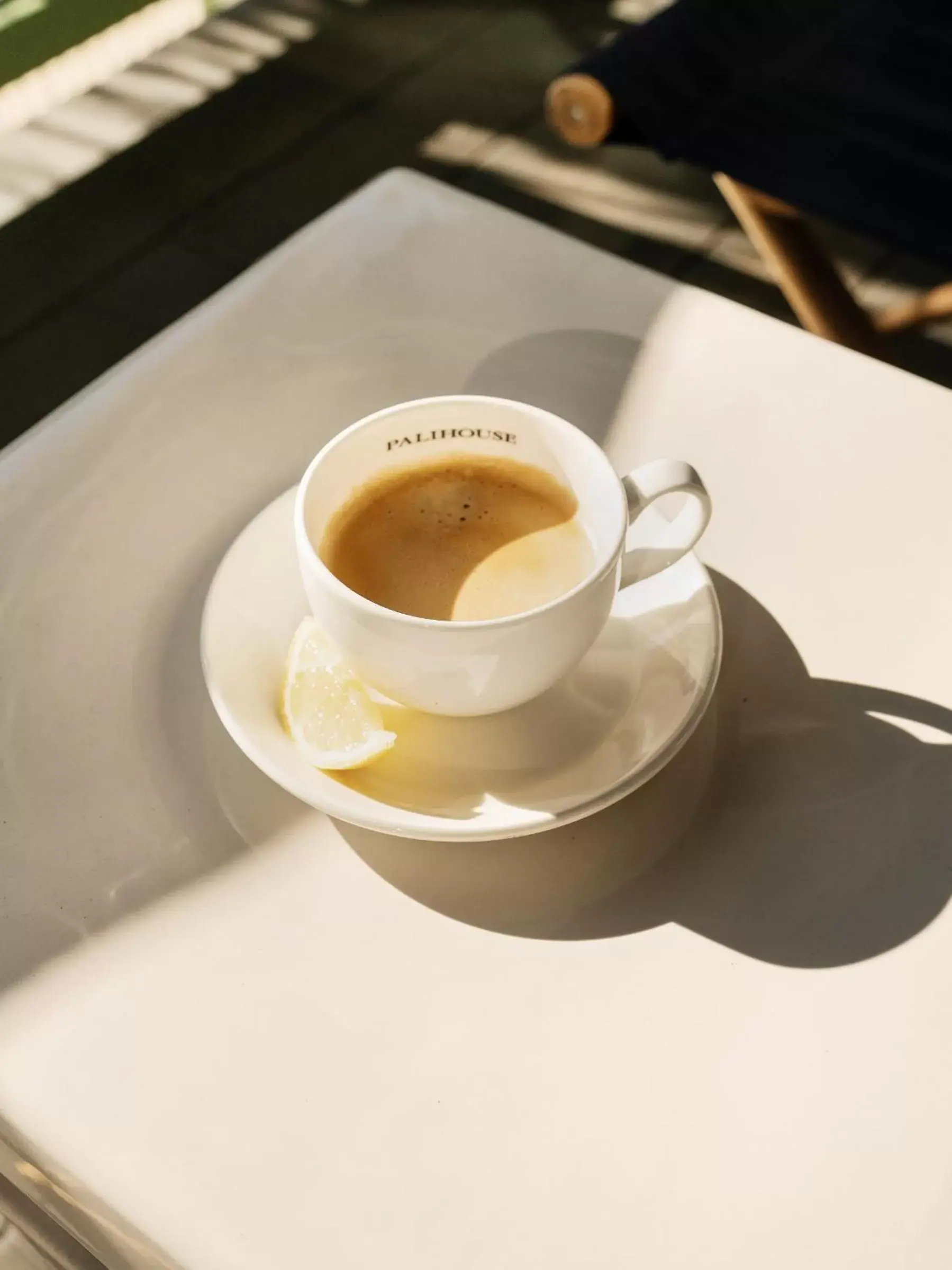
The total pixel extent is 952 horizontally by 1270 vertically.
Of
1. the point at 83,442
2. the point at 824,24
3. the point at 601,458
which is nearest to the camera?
the point at 601,458

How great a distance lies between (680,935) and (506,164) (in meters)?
1.39

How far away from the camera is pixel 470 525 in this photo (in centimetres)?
67

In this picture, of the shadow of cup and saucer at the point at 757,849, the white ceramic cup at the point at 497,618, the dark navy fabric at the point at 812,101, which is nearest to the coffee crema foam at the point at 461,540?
the white ceramic cup at the point at 497,618

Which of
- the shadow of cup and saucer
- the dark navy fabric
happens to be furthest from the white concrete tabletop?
the dark navy fabric

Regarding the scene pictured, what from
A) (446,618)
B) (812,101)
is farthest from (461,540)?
(812,101)

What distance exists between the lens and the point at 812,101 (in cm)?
113

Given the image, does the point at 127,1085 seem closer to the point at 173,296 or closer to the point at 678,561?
the point at 678,561

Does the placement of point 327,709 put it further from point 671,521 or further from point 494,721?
point 671,521

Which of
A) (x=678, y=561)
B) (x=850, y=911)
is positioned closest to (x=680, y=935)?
(x=850, y=911)

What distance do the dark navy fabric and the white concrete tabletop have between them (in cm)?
33

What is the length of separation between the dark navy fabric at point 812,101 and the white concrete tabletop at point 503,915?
329 millimetres

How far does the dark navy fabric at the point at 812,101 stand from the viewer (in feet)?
3.40

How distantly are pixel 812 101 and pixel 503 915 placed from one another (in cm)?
91

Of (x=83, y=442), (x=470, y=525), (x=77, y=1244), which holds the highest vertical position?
(x=83, y=442)
